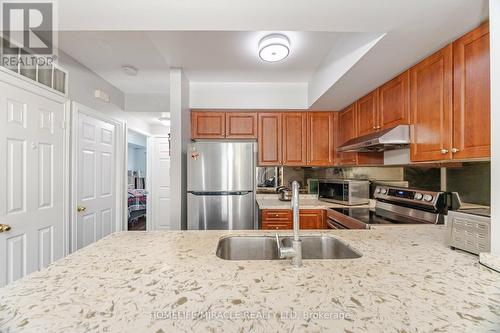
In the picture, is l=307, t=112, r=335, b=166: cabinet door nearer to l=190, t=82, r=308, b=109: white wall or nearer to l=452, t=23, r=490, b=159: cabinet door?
l=190, t=82, r=308, b=109: white wall

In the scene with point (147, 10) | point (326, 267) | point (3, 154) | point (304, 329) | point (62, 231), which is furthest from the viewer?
point (62, 231)

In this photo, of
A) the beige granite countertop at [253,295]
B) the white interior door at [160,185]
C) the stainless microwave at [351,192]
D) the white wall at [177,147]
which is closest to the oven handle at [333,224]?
the stainless microwave at [351,192]

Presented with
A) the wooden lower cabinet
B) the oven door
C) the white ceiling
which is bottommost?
the wooden lower cabinet

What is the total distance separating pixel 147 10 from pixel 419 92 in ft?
6.19

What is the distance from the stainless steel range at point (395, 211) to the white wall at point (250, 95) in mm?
1411

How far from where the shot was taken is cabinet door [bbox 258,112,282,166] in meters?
3.08

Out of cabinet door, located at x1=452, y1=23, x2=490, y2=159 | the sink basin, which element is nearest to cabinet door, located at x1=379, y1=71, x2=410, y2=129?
cabinet door, located at x1=452, y1=23, x2=490, y2=159

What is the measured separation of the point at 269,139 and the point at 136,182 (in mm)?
6718

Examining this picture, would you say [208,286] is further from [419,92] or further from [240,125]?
[240,125]

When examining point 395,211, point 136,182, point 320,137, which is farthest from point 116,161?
point 136,182

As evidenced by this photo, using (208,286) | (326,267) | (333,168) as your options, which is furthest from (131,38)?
(333,168)

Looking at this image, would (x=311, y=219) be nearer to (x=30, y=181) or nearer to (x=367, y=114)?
(x=367, y=114)

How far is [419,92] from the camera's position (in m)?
1.69

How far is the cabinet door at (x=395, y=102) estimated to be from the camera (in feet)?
5.99
